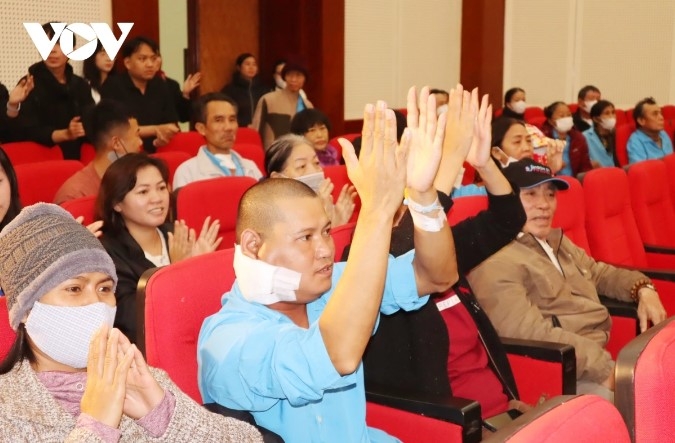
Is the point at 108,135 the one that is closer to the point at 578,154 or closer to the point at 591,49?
the point at 578,154

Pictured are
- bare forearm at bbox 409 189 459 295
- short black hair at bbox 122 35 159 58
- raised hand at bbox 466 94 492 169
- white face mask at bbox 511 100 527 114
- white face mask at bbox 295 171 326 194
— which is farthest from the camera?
white face mask at bbox 511 100 527 114

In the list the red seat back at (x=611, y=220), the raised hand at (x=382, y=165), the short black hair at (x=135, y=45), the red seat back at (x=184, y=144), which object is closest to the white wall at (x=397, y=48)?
the short black hair at (x=135, y=45)

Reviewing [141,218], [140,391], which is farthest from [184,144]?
[140,391]

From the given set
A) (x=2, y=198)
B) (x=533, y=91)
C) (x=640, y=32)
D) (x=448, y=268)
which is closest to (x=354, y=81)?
(x=533, y=91)

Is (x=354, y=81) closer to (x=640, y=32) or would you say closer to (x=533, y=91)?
(x=533, y=91)

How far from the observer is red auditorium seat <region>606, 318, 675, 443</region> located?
54.6 inches

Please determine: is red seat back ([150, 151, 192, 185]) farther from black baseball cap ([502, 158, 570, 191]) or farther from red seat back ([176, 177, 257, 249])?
black baseball cap ([502, 158, 570, 191])

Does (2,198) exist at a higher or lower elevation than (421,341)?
higher

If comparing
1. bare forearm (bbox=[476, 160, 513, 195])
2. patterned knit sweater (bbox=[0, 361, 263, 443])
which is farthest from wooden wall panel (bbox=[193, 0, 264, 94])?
patterned knit sweater (bbox=[0, 361, 263, 443])

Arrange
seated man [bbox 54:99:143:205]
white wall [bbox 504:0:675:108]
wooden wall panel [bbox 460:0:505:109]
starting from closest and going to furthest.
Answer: seated man [bbox 54:99:143:205], wooden wall panel [bbox 460:0:505:109], white wall [bbox 504:0:675:108]

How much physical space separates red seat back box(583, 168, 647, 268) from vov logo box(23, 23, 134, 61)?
11.0ft

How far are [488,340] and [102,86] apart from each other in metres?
4.01

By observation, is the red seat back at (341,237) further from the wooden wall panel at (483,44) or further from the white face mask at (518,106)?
the wooden wall panel at (483,44)

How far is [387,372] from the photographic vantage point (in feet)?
8.02
